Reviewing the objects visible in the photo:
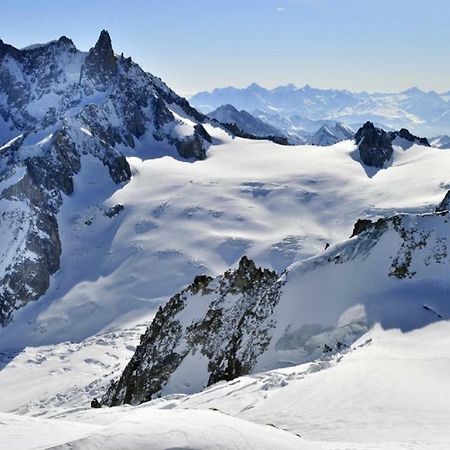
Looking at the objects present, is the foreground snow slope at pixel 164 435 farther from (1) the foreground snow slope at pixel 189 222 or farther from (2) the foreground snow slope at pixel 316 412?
(1) the foreground snow slope at pixel 189 222

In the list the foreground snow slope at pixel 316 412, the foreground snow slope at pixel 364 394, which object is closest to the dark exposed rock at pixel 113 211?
the foreground snow slope at pixel 316 412

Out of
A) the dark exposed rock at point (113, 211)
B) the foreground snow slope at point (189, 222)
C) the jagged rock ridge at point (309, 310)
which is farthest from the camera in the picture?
the dark exposed rock at point (113, 211)

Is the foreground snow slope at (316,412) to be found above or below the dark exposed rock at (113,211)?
below

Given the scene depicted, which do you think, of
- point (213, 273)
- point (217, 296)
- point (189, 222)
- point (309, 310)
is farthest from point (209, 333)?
point (189, 222)

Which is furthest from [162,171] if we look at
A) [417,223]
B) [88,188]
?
[417,223]

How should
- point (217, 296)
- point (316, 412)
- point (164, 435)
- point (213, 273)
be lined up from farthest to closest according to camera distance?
point (213, 273) < point (217, 296) < point (316, 412) < point (164, 435)

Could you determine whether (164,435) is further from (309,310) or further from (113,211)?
(113,211)
